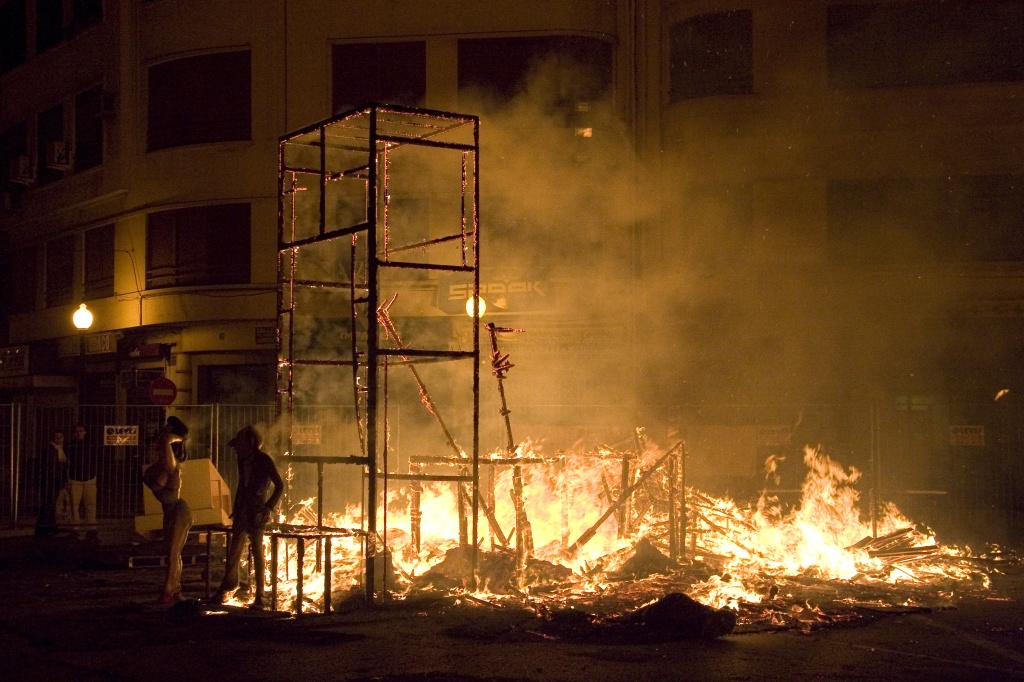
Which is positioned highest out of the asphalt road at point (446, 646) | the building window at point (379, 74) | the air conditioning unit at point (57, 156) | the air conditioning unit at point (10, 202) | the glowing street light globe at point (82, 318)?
the building window at point (379, 74)

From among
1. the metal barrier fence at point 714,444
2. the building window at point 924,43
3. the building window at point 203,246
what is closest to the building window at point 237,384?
the building window at point 203,246

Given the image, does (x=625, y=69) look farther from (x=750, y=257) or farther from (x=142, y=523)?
(x=142, y=523)

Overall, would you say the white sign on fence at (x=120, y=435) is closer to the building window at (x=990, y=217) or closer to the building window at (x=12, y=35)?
the building window at (x=990, y=217)

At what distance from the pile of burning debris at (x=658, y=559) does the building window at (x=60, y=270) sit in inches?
519

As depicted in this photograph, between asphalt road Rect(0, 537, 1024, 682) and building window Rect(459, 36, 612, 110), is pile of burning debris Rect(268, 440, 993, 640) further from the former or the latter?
building window Rect(459, 36, 612, 110)

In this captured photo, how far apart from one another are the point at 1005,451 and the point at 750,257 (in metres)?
5.17

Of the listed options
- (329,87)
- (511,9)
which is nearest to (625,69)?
(511,9)

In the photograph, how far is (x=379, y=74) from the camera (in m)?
19.1

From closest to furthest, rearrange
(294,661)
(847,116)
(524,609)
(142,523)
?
(294,661) < (524,609) < (142,523) < (847,116)

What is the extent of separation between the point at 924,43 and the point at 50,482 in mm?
15891

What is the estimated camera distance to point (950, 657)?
7262 mm

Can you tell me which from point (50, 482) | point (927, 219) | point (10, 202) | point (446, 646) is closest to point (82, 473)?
point (50, 482)

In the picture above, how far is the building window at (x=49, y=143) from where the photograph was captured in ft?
72.7

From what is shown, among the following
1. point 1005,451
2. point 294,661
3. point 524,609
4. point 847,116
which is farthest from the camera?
point 847,116
